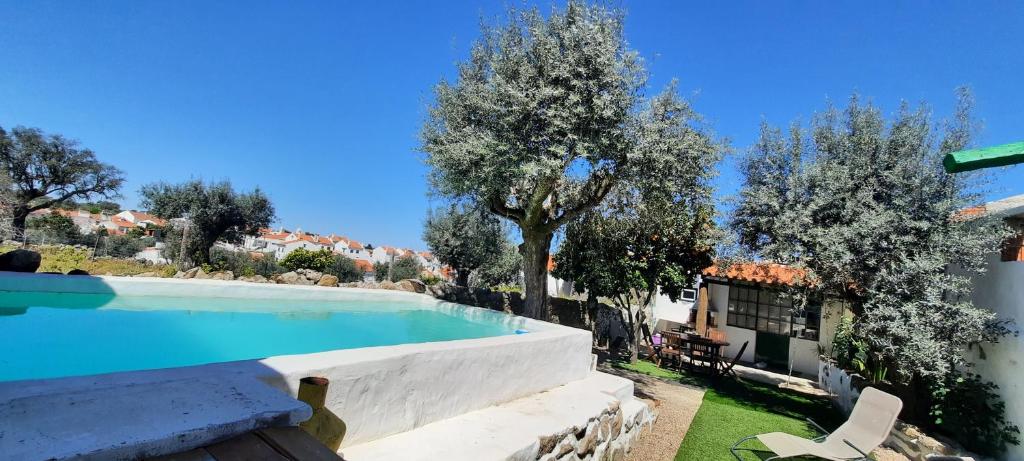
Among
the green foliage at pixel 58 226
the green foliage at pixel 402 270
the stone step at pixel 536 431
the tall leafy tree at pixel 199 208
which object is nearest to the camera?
the stone step at pixel 536 431

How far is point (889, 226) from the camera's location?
7695 millimetres

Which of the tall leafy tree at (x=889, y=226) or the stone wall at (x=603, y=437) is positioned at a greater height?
the tall leafy tree at (x=889, y=226)

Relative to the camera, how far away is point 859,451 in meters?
5.94

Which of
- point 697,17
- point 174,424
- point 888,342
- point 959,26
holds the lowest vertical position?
point 174,424

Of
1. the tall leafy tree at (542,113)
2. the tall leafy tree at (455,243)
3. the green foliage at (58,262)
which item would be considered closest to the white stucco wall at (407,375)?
the tall leafy tree at (542,113)

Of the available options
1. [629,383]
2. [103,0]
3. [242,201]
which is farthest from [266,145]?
[629,383]

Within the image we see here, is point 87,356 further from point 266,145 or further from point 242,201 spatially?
point 266,145

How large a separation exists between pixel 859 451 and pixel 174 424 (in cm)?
729

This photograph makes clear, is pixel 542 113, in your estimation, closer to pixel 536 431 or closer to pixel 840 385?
pixel 536 431

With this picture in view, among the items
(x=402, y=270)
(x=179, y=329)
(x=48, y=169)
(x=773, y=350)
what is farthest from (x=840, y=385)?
(x=48, y=169)

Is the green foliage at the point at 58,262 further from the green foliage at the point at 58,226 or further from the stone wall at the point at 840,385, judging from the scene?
the green foliage at the point at 58,226

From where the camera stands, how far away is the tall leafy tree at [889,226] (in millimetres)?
7113

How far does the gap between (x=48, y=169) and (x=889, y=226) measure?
139ft

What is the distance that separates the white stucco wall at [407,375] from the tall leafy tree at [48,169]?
30.0 metres
